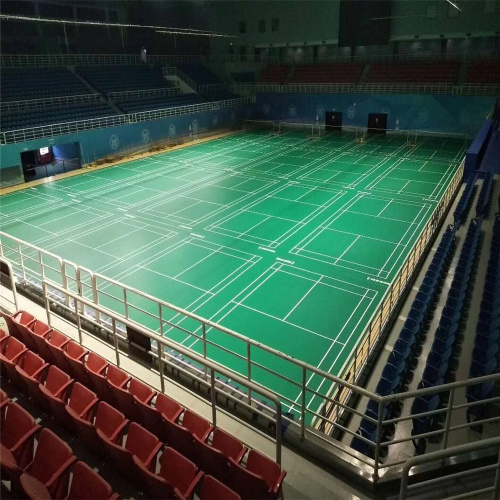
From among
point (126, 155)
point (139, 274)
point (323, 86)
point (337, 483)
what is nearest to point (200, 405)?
point (337, 483)

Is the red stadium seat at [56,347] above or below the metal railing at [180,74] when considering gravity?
below

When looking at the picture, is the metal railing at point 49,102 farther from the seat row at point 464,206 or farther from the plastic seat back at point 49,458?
the plastic seat back at point 49,458

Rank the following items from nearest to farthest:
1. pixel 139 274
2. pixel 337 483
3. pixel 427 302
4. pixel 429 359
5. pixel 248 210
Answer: pixel 337 483 < pixel 429 359 < pixel 427 302 < pixel 139 274 < pixel 248 210

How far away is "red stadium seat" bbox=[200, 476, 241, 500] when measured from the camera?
12.6ft

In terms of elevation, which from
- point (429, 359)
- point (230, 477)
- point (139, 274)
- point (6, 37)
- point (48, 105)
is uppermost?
point (6, 37)

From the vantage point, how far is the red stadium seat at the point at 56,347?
5.91 meters

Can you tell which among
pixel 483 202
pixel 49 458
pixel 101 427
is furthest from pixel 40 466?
A: pixel 483 202

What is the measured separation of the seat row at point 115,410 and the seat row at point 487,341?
10.1ft

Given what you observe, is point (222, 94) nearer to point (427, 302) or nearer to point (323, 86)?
point (323, 86)

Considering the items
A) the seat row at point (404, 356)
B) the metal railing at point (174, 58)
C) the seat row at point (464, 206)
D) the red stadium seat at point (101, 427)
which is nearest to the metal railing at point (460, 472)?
the seat row at point (404, 356)

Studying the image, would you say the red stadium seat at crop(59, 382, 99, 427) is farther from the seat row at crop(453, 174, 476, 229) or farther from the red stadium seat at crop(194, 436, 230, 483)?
the seat row at crop(453, 174, 476, 229)

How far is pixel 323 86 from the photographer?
36938mm

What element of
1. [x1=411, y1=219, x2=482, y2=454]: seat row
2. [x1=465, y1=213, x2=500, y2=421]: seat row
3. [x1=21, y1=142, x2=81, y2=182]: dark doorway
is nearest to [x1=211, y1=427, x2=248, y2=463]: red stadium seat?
[x1=411, y1=219, x2=482, y2=454]: seat row

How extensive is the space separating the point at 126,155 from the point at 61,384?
23643 mm
